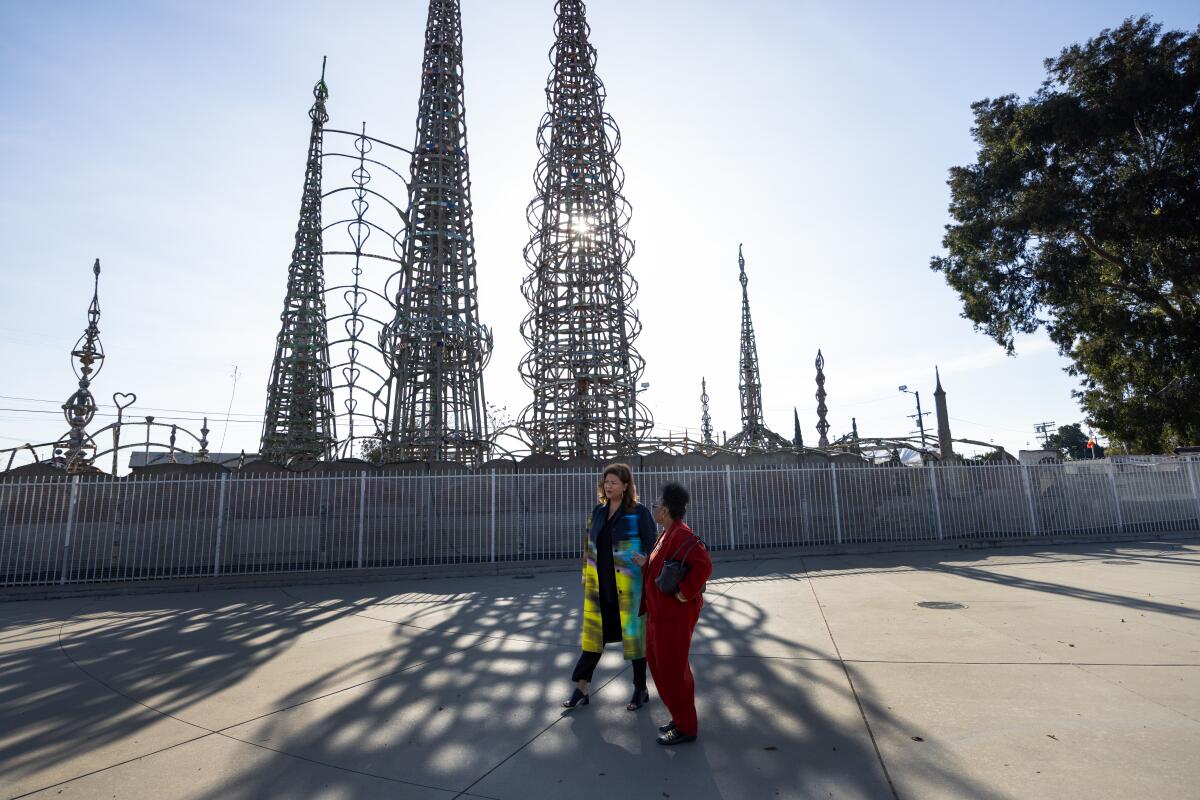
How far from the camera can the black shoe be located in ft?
12.4

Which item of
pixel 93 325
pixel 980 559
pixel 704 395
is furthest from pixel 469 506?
pixel 704 395

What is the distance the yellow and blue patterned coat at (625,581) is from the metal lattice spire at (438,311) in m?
13.6

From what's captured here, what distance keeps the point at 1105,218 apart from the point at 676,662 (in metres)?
26.6

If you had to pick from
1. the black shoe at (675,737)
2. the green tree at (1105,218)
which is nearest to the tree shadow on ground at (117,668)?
the black shoe at (675,737)

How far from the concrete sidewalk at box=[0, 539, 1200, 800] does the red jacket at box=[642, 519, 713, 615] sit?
85 cm

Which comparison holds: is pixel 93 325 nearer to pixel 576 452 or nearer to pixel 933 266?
pixel 576 452

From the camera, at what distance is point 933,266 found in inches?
1076

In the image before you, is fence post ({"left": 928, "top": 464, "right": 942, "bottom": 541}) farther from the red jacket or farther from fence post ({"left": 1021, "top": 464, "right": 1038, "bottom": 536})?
the red jacket

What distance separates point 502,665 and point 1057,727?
4.25 meters

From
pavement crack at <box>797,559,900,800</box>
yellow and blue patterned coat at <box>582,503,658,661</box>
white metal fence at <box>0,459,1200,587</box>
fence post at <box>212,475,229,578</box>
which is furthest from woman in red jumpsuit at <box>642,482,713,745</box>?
fence post at <box>212,475,229,578</box>

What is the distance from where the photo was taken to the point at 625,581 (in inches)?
180

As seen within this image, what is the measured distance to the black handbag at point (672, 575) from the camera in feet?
12.7

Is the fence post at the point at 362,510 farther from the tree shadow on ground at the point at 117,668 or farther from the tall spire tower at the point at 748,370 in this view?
the tall spire tower at the point at 748,370

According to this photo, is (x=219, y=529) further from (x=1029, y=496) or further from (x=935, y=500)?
(x=1029, y=496)
